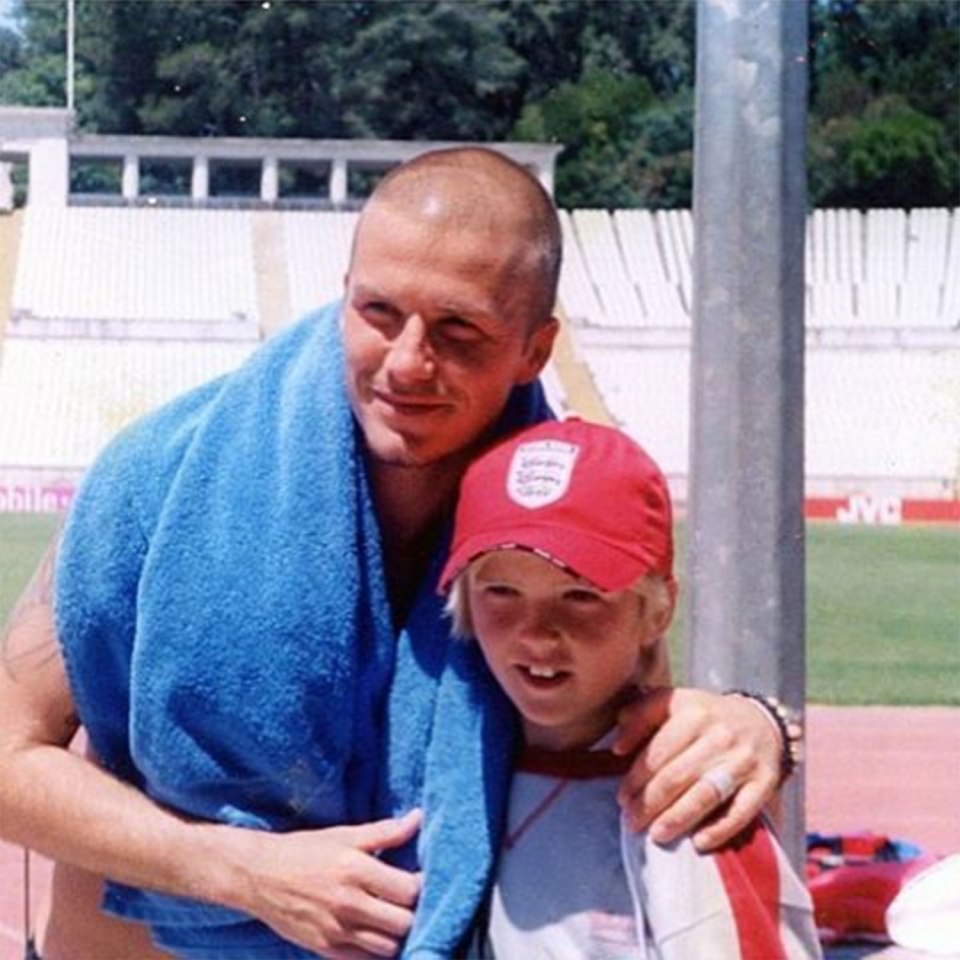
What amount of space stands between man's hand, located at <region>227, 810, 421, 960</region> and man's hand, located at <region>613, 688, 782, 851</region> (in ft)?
0.59

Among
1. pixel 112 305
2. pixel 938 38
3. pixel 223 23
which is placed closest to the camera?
pixel 223 23

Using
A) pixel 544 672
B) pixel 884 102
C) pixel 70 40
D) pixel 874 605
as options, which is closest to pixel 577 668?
pixel 544 672

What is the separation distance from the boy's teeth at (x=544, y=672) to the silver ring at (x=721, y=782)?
118mm

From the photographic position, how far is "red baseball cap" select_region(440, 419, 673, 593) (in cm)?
148

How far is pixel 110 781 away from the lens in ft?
5.43

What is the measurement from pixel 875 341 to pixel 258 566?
2331 cm

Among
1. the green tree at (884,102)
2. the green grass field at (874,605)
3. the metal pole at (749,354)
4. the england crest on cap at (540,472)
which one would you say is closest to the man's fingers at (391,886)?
the england crest on cap at (540,472)

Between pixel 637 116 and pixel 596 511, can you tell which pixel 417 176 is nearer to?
pixel 596 511

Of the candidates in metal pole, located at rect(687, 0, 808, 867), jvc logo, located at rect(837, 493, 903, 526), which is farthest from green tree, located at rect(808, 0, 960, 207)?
jvc logo, located at rect(837, 493, 903, 526)

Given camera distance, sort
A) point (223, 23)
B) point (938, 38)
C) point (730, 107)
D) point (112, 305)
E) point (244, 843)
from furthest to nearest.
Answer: point (112, 305) → point (938, 38) → point (223, 23) → point (730, 107) → point (244, 843)

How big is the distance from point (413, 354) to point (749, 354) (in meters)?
1.24

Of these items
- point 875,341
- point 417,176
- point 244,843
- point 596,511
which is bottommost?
point 875,341

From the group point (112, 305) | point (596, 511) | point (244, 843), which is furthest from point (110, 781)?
point (112, 305)

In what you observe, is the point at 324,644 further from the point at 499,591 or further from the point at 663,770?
the point at 663,770
